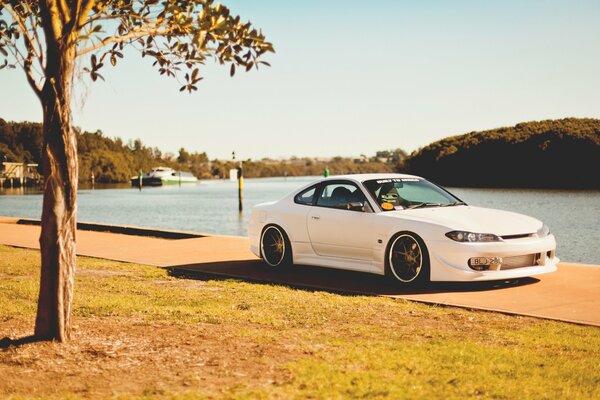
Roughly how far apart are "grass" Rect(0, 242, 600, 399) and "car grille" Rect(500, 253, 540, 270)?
1455mm

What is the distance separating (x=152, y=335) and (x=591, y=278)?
646 centimetres

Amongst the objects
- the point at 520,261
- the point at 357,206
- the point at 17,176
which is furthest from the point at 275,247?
the point at 17,176

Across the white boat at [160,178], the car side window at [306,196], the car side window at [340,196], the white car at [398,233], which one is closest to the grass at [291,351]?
the white car at [398,233]

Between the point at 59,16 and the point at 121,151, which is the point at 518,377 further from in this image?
the point at 121,151

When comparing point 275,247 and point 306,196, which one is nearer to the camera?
point 306,196

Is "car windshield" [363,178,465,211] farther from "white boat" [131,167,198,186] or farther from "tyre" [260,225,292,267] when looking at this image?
"white boat" [131,167,198,186]

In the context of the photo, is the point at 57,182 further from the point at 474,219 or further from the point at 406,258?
the point at 474,219

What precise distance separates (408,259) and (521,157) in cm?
11423

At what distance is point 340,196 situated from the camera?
10297 mm

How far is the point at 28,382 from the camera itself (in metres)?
4.99

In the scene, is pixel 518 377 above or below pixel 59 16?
below

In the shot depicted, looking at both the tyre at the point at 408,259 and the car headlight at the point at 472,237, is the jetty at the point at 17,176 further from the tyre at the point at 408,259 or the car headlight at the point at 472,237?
the car headlight at the point at 472,237

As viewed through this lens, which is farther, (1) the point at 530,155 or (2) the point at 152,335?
(1) the point at 530,155

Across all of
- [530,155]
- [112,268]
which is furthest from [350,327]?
[530,155]
